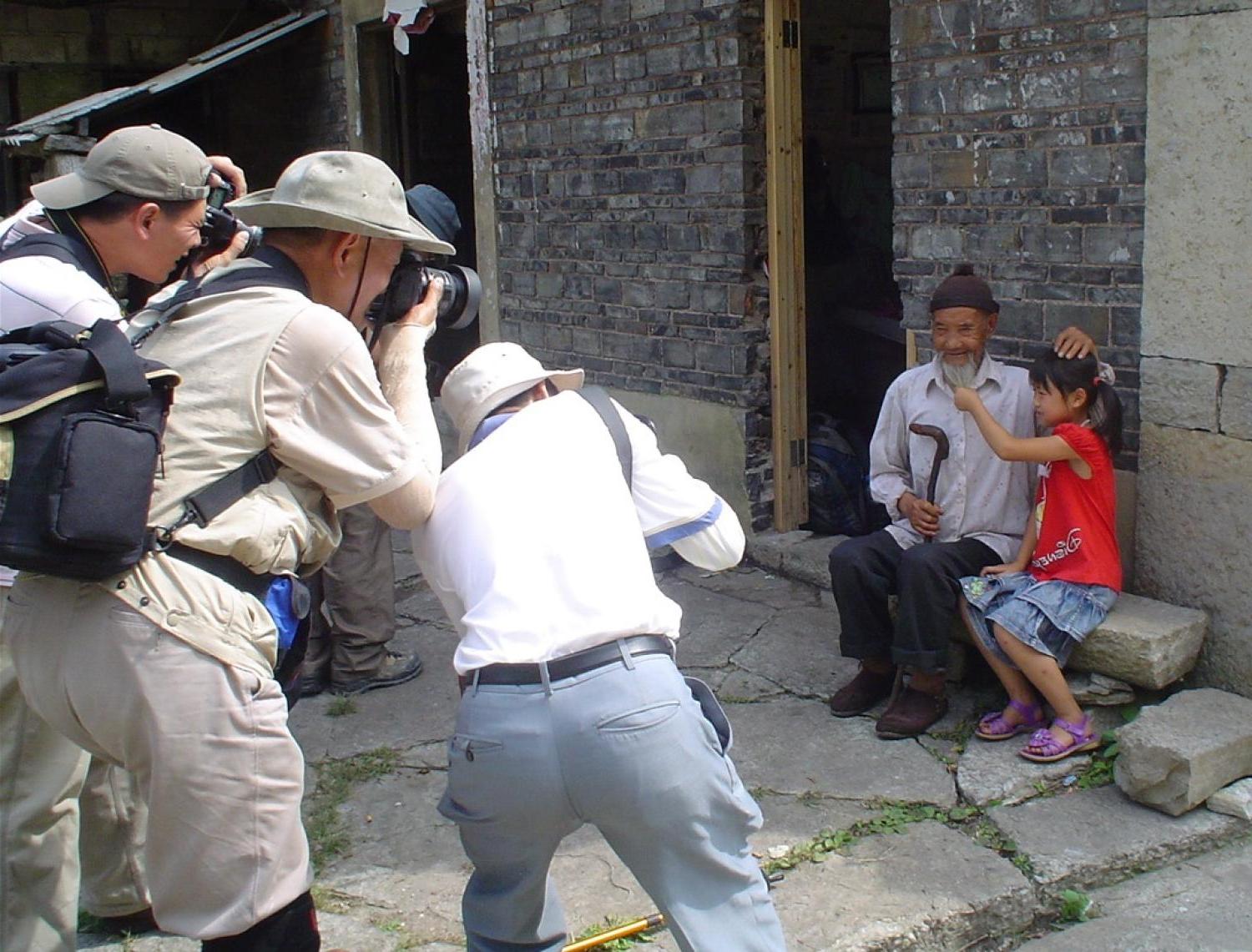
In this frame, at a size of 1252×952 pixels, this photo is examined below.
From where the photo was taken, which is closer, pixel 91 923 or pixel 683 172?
pixel 91 923

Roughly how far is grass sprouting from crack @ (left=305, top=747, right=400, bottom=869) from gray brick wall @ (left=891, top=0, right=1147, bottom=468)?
7.93 feet

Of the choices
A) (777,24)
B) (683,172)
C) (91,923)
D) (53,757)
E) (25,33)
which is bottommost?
(91,923)

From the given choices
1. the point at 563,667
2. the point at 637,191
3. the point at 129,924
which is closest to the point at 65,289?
the point at 563,667

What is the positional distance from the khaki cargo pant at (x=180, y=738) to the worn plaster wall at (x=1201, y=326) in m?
2.91

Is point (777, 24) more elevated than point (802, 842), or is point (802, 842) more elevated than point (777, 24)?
point (777, 24)

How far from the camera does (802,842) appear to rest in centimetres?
368

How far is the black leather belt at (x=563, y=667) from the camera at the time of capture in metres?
2.34

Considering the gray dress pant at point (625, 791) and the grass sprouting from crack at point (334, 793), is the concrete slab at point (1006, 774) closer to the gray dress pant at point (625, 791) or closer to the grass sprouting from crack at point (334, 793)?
the gray dress pant at point (625, 791)

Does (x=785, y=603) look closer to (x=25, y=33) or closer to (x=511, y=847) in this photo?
(x=511, y=847)

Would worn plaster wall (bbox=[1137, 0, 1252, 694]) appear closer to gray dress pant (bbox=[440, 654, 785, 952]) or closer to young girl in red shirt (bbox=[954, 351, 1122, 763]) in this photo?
young girl in red shirt (bbox=[954, 351, 1122, 763])

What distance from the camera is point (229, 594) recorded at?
2395 mm

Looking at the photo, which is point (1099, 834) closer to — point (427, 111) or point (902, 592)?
point (902, 592)

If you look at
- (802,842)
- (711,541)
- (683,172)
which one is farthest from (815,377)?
(711,541)

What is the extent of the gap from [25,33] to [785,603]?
23.2 feet
